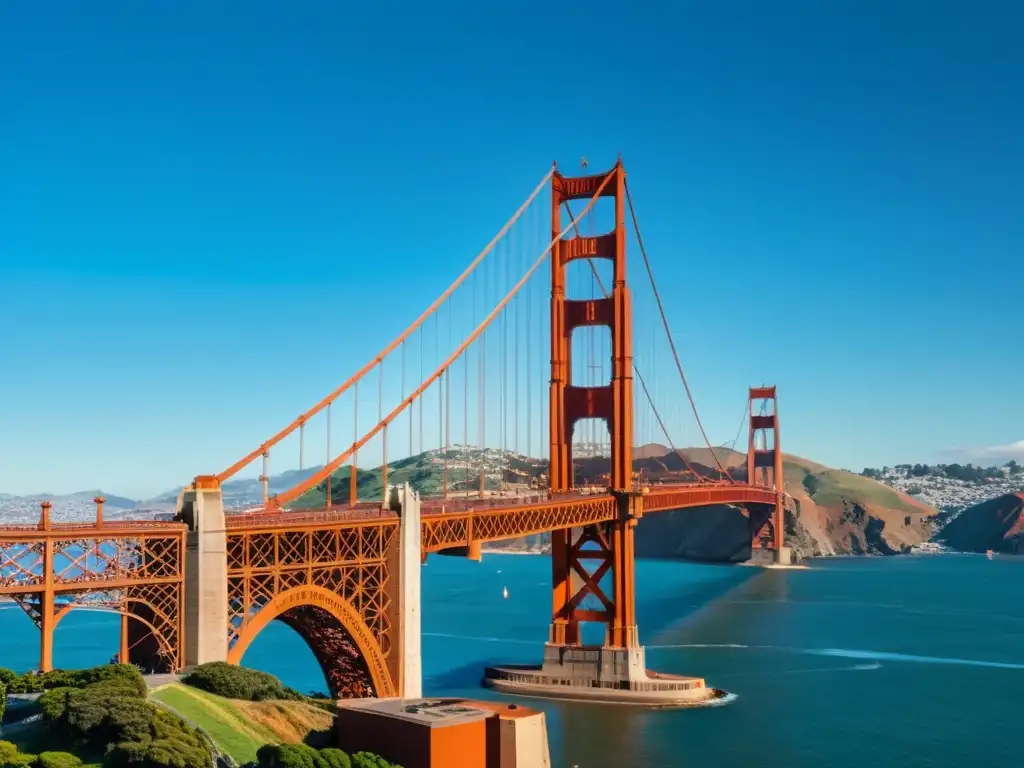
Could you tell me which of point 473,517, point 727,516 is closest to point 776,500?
point 727,516

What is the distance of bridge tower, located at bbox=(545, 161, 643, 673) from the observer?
49.2m

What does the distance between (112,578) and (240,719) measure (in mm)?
4118

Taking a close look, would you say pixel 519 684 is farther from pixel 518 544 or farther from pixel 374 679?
pixel 518 544

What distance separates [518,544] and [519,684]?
125751 millimetres

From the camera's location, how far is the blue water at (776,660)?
131ft

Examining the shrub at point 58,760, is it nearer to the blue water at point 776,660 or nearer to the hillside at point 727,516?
the blue water at point 776,660

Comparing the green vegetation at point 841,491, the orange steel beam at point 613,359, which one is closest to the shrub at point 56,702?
the orange steel beam at point 613,359

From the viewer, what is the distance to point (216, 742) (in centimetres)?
2288

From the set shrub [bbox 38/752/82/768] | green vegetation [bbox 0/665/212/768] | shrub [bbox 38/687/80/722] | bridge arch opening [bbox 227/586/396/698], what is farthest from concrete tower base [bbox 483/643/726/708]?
shrub [bbox 38/752/82/768]

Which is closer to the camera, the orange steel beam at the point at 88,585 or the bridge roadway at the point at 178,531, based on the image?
the orange steel beam at the point at 88,585

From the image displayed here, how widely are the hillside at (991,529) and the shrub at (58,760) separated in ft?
522

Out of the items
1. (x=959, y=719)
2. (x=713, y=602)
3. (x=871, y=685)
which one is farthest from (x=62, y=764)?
(x=713, y=602)

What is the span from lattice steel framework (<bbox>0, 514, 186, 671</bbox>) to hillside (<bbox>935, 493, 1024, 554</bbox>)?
154 m

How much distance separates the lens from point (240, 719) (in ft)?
80.3
